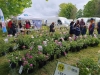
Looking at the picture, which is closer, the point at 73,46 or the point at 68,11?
the point at 73,46

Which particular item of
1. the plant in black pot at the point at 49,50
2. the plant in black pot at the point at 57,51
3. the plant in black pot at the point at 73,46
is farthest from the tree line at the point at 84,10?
the plant in black pot at the point at 49,50

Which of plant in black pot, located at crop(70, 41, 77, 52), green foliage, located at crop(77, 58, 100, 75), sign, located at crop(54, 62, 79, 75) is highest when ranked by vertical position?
sign, located at crop(54, 62, 79, 75)

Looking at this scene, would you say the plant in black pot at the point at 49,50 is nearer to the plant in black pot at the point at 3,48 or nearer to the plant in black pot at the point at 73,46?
the plant in black pot at the point at 73,46

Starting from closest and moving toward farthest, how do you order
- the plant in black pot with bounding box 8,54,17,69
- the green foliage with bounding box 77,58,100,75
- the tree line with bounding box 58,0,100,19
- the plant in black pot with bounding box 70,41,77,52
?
the green foliage with bounding box 77,58,100,75
the plant in black pot with bounding box 8,54,17,69
the plant in black pot with bounding box 70,41,77,52
the tree line with bounding box 58,0,100,19

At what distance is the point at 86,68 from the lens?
4496 mm

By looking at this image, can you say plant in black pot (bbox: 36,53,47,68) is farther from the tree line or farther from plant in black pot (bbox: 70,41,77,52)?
the tree line

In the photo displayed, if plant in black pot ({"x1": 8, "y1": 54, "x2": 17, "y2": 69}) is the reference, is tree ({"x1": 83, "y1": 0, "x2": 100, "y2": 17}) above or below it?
above

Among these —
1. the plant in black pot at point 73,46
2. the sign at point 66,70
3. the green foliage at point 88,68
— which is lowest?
the plant in black pot at point 73,46

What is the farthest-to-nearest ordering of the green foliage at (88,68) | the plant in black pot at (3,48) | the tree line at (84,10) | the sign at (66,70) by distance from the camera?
the tree line at (84,10) → the plant in black pot at (3,48) → the green foliage at (88,68) → the sign at (66,70)

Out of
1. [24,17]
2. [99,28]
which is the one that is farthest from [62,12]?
[99,28]

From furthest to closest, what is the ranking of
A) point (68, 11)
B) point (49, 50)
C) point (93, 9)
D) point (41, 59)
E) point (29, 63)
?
point (68, 11) → point (93, 9) → point (49, 50) → point (41, 59) → point (29, 63)

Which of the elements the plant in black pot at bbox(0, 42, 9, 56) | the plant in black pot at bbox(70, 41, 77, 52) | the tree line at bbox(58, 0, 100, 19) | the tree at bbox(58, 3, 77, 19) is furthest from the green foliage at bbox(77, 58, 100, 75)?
the tree at bbox(58, 3, 77, 19)

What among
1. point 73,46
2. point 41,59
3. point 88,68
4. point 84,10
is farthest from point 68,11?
point 88,68

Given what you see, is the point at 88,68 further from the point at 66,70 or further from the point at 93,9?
the point at 93,9
